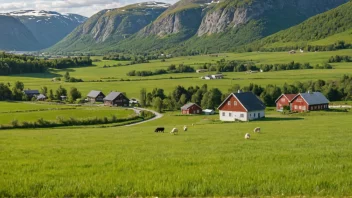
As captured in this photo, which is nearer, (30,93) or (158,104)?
(158,104)

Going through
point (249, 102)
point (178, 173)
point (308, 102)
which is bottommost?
point (178, 173)

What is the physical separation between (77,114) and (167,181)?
277 feet

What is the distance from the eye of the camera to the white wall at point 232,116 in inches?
3135

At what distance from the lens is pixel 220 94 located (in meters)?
116

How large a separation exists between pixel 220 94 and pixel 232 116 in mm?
34893

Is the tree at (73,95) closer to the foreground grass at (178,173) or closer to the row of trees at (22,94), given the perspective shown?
the row of trees at (22,94)

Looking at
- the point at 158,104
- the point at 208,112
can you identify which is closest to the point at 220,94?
the point at 208,112

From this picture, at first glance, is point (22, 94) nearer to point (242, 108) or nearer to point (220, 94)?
point (220, 94)

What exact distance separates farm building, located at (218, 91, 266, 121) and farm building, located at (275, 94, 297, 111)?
22.7 metres

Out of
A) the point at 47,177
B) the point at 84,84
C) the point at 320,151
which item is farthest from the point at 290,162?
the point at 84,84

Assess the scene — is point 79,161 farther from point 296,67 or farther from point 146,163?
point 296,67

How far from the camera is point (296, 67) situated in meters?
200

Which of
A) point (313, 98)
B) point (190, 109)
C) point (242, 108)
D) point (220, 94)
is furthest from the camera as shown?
point (220, 94)

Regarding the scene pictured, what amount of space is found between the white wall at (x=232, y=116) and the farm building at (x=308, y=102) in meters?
22.3
